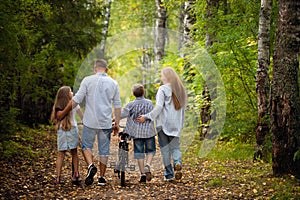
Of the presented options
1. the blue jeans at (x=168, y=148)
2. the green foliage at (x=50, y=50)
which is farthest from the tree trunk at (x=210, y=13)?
the green foliage at (x=50, y=50)

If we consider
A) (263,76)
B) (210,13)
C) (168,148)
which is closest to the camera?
(168,148)

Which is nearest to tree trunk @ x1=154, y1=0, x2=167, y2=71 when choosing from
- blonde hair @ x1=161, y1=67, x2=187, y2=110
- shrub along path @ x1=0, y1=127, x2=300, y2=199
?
shrub along path @ x1=0, y1=127, x2=300, y2=199

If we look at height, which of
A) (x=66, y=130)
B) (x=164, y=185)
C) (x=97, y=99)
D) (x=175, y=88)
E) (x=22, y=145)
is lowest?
(x=164, y=185)

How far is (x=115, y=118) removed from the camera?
8.09 m

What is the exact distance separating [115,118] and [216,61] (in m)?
4.29

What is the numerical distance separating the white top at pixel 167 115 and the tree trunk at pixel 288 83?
1793 millimetres

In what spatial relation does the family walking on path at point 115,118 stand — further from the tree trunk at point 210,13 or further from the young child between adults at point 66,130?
the tree trunk at point 210,13

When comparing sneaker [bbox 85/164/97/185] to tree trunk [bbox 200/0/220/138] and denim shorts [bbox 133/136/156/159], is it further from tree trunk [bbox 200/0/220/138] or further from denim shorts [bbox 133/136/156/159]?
tree trunk [bbox 200/0/220/138]

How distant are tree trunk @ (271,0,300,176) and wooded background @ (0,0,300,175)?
0.05 feet

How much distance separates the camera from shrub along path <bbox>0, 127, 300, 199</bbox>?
7008 millimetres

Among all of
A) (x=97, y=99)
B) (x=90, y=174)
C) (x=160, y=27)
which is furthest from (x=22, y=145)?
(x=160, y=27)

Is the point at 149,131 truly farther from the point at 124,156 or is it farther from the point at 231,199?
the point at 231,199

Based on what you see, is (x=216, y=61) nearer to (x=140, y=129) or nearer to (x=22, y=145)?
(x=140, y=129)

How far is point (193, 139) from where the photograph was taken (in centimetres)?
1388
